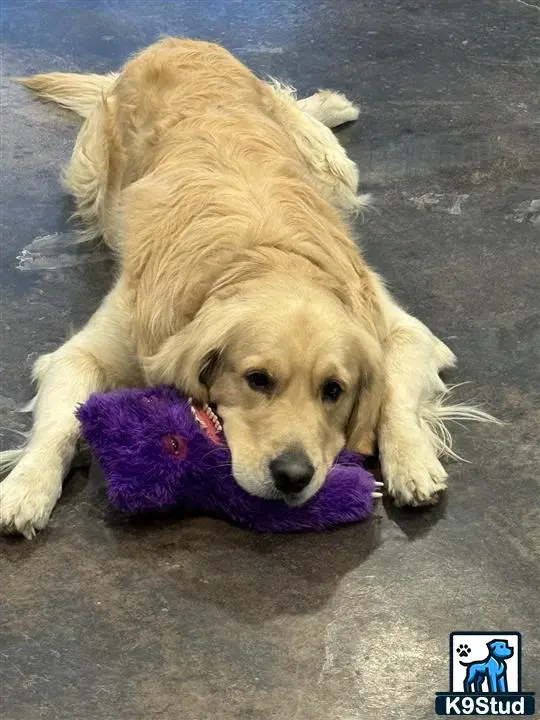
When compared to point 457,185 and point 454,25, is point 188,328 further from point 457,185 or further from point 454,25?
point 454,25

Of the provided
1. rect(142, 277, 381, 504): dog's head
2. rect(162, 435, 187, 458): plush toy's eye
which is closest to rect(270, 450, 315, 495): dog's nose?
rect(142, 277, 381, 504): dog's head

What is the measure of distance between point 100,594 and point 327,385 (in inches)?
33.0

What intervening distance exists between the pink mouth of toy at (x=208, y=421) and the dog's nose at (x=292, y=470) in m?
0.24

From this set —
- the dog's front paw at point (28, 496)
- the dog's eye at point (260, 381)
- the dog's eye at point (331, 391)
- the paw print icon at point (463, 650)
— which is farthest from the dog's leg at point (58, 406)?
the paw print icon at point (463, 650)

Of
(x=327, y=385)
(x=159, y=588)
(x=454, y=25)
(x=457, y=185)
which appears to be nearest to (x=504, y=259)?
(x=457, y=185)

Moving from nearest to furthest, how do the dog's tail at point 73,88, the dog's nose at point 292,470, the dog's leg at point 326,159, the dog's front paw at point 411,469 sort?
the dog's nose at point 292,470
the dog's front paw at point 411,469
the dog's leg at point 326,159
the dog's tail at point 73,88

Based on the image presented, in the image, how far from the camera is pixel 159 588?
2713 millimetres

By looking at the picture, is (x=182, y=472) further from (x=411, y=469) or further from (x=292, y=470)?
(x=411, y=469)

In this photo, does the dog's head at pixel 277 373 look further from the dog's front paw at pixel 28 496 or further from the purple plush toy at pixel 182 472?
the dog's front paw at pixel 28 496

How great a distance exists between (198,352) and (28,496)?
636 mm

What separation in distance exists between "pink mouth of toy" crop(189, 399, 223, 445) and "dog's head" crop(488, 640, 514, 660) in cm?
91

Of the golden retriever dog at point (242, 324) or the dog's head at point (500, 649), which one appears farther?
the golden retriever dog at point (242, 324)

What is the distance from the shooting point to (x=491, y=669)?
2.47 m

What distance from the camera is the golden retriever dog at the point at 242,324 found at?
282 centimetres
